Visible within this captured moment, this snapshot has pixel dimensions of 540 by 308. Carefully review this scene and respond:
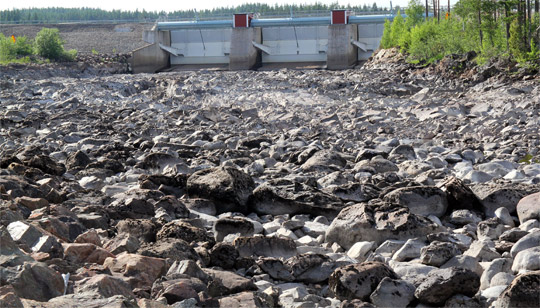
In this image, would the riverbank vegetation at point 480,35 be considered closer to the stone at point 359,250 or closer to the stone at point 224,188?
the stone at point 224,188

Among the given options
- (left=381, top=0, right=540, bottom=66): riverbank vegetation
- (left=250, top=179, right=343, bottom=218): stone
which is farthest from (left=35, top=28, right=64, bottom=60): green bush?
(left=250, top=179, right=343, bottom=218): stone

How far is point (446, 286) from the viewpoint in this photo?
472 cm

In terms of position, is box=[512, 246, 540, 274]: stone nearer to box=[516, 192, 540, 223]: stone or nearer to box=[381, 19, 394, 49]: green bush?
box=[516, 192, 540, 223]: stone

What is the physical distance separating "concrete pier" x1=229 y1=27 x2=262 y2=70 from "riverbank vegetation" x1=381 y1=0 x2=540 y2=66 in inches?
357

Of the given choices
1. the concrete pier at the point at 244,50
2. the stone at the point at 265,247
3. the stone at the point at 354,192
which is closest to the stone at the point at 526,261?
the stone at the point at 265,247

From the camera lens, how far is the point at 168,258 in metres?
5.32

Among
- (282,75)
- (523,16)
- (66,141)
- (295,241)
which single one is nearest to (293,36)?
(282,75)

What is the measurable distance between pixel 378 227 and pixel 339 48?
1534 inches

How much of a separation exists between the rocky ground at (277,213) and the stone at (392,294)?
0.04 feet

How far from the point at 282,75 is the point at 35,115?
619 inches

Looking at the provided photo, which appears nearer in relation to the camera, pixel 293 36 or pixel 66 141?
pixel 66 141

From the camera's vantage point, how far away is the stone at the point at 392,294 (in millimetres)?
4770

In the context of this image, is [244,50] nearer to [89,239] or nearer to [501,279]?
[89,239]

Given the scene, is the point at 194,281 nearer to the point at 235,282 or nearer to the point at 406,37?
the point at 235,282
